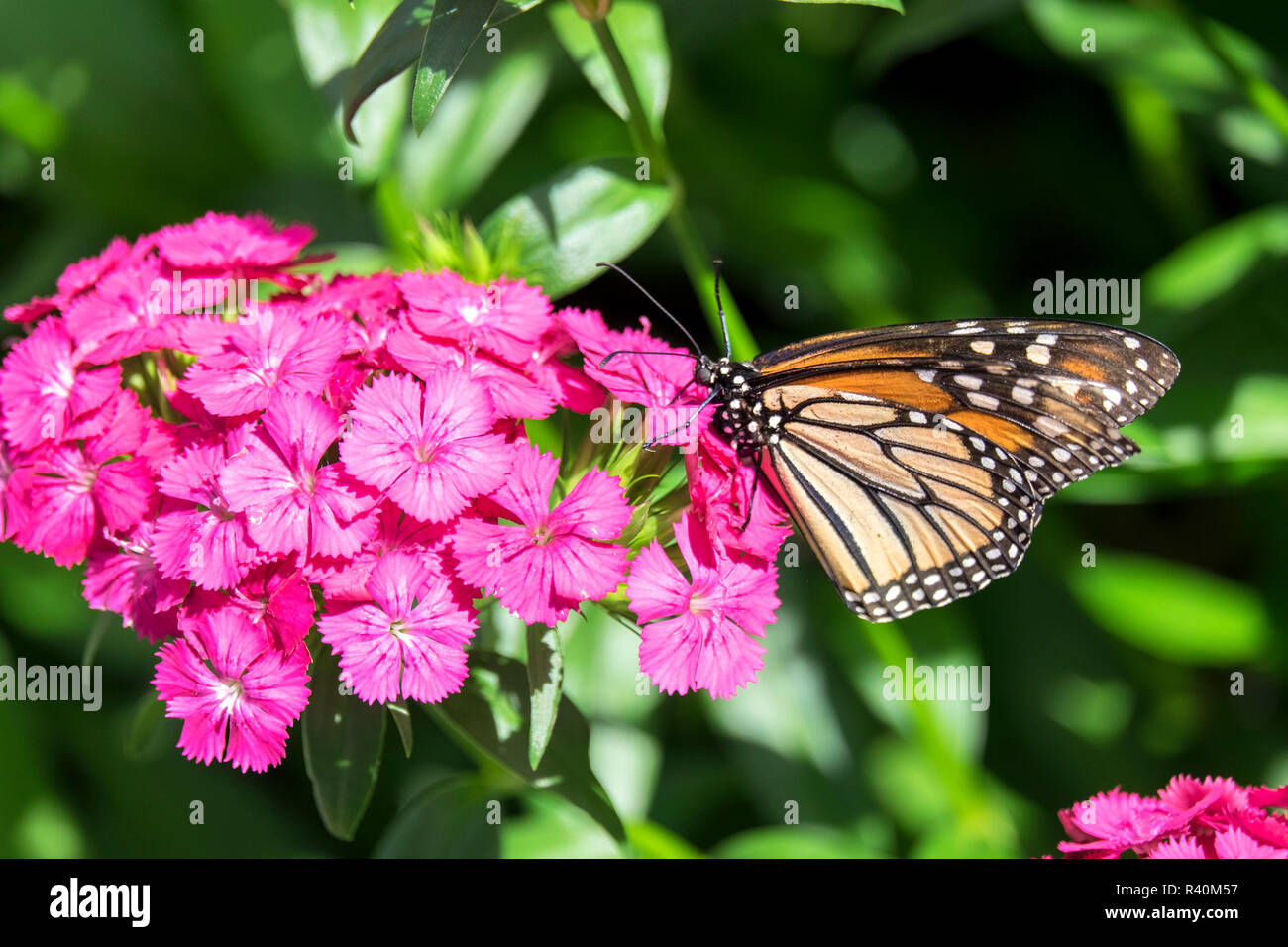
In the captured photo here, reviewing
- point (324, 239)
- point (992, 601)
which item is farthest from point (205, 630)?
point (992, 601)

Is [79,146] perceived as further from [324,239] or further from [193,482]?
[193,482]

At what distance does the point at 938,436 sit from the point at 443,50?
3.42 ft

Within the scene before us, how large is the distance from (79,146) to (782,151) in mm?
1825

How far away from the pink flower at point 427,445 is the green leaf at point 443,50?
37 centimetres

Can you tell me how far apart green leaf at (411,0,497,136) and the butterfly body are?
1.98 feet

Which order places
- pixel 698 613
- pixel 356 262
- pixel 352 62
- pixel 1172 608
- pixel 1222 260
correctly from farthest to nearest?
pixel 1172 608 → pixel 356 262 → pixel 1222 260 → pixel 352 62 → pixel 698 613

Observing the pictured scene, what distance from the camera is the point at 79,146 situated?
281 centimetres

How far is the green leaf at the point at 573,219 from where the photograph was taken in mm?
2002

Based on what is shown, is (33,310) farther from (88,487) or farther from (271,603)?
(271,603)

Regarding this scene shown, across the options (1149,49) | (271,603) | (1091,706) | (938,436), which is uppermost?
(1149,49)

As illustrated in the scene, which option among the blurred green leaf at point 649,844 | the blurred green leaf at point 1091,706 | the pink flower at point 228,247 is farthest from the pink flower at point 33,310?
the blurred green leaf at point 1091,706

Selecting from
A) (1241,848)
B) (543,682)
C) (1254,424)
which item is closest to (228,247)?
(543,682)

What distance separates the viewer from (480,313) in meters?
1.70
